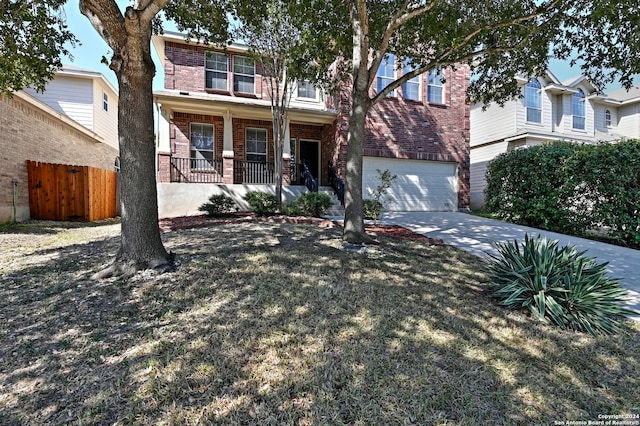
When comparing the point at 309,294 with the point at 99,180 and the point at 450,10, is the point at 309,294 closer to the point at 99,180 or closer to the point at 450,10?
the point at 450,10

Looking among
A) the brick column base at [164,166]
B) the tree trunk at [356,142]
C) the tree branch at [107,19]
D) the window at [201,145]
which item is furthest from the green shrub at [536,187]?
the brick column base at [164,166]

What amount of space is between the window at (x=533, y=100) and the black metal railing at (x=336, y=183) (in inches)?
452

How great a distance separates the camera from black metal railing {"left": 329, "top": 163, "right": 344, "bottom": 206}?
11984 millimetres

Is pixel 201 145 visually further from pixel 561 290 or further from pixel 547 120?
pixel 547 120

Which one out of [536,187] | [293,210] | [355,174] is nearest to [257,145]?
[293,210]

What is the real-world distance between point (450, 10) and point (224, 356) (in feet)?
23.0

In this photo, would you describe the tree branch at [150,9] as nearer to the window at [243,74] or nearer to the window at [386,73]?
the window at [243,74]

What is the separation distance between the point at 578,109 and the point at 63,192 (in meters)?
24.7

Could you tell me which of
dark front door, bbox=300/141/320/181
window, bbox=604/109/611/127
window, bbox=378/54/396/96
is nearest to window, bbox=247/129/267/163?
dark front door, bbox=300/141/320/181

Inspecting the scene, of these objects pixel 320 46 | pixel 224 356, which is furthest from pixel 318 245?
pixel 320 46

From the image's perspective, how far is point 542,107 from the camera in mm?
16781

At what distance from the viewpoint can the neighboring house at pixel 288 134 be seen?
11.8 metres

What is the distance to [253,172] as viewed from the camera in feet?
42.8

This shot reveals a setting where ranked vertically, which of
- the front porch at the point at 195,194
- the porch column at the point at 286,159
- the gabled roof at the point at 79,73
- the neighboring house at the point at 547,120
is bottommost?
the front porch at the point at 195,194
